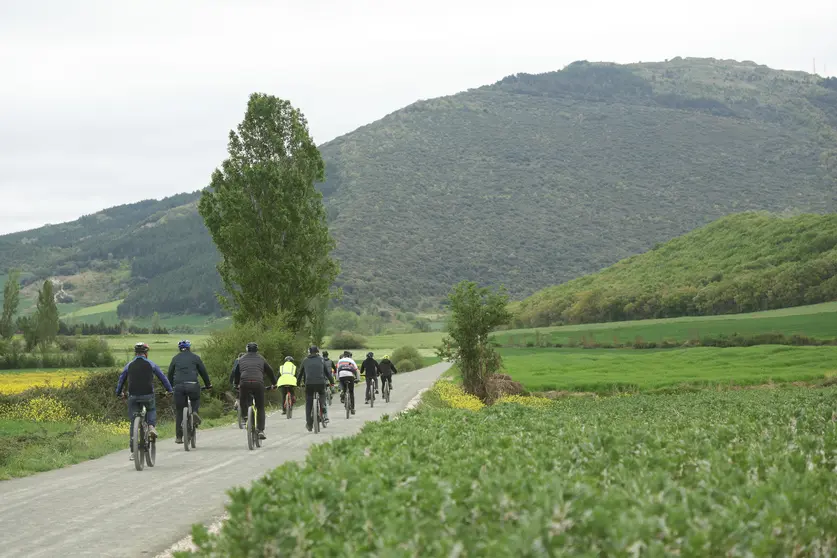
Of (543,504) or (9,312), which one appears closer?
(543,504)

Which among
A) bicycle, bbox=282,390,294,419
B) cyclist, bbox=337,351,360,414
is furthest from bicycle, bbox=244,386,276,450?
cyclist, bbox=337,351,360,414

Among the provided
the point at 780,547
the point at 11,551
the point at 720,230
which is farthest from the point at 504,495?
the point at 720,230

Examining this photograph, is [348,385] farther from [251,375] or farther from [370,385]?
[251,375]

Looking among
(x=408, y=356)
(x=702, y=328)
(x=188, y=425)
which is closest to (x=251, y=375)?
(x=188, y=425)

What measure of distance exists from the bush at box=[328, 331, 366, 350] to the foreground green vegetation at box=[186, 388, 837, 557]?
4519 inches

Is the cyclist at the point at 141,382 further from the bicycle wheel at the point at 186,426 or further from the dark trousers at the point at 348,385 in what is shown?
the dark trousers at the point at 348,385

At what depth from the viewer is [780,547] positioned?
5125 mm

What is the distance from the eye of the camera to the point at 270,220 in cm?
4456

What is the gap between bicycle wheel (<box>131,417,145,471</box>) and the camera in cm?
1688

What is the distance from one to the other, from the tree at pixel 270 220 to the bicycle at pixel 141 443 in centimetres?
2385

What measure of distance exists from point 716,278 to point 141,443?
405 feet

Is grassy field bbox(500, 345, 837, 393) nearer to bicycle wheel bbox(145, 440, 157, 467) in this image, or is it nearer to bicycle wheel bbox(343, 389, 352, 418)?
bicycle wheel bbox(343, 389, 352, 418)

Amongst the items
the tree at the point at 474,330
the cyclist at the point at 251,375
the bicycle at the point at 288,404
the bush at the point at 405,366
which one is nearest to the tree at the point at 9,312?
the bush at the point at 405,366

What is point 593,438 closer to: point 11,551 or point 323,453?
point 323,453
